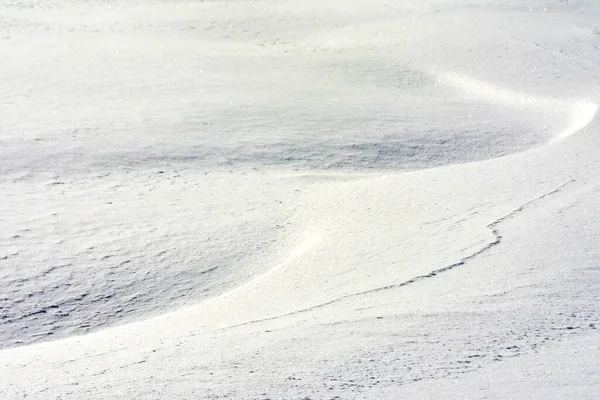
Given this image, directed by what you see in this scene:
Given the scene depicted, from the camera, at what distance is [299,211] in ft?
16.6

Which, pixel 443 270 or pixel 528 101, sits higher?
pixel 528 101

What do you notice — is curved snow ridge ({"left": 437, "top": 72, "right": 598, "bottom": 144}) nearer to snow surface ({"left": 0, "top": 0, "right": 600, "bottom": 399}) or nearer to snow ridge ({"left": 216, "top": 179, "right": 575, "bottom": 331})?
snow surface ({"left": 0, "top": 0, "right": 600, "bottom": 399})

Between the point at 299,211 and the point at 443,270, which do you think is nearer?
the point at 443,270

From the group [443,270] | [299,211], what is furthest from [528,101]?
[443,270]

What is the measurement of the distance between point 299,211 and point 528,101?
3.51 meters

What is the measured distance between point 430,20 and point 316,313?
7441 millimetres

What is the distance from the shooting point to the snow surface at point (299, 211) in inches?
116

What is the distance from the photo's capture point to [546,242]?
4.03 metres

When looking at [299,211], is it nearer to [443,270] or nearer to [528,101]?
[443,270]

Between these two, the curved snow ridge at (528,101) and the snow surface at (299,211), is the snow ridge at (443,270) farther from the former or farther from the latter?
the curved snow ridge at (528,101)

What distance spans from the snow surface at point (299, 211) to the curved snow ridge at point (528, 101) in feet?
0.11

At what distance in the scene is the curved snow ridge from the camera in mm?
6955

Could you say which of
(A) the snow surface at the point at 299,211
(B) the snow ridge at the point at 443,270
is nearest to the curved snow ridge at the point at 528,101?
(A) the snow surface at the point at 299,211

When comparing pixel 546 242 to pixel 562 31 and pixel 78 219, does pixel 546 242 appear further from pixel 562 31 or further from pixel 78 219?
pixel 562 31
